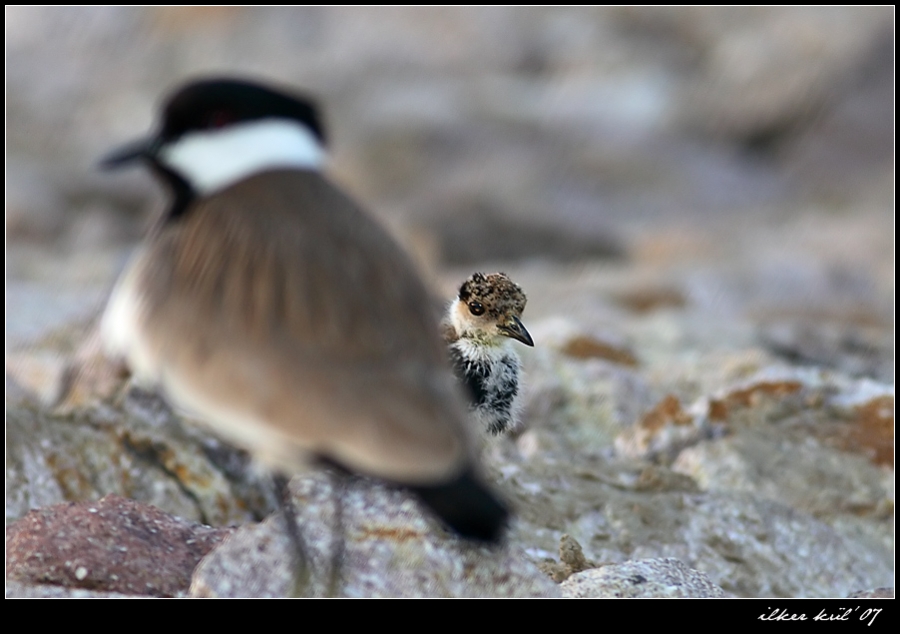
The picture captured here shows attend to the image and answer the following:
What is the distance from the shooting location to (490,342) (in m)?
4.85

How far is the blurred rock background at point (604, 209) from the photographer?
17.3 ft

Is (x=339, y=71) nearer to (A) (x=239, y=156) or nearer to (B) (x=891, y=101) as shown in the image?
(B) (x=891, y=101)

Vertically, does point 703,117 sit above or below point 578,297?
above

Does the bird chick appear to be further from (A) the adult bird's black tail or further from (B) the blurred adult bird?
(A) the adult bird's black tail

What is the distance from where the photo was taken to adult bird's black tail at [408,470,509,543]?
2.86 metres

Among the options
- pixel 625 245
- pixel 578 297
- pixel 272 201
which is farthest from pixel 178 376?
pixel 625 245

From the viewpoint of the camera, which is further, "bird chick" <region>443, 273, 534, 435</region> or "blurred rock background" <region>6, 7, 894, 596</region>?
"blurred rock background" <region>6, 7, 894, 596</region>

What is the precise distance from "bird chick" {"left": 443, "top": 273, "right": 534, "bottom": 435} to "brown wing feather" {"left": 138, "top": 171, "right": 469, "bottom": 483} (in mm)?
1417

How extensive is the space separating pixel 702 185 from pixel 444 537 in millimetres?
9559

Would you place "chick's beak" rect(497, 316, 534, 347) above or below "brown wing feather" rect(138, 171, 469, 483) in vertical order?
below

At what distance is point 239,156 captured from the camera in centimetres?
330

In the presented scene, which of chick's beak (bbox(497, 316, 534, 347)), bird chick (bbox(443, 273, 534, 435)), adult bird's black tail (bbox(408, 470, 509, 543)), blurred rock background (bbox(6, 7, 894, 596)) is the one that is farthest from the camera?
blurred rock background (bbox(6, 7, 894, 596))

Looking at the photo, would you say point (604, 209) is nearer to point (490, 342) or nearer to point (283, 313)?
point (490, 342)

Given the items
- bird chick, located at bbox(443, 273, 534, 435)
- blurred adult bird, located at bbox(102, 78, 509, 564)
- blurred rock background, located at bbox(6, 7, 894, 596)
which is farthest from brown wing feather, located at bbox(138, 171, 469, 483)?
blurred rock background, located at bbox(6, 7, 894, 596)
